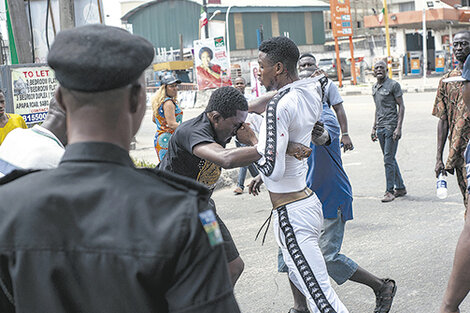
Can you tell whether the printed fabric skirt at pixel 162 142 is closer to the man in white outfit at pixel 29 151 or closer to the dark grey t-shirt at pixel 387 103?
the dark grey t-shirt at pixel 387 103

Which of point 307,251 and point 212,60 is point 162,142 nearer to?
point 307,251

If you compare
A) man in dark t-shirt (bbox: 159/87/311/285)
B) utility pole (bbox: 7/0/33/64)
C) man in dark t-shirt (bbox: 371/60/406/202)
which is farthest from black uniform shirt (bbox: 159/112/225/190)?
utility pole (bbox: 7/0/33/64)

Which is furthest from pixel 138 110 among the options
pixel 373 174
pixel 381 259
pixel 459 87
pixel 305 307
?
pixel 373 174

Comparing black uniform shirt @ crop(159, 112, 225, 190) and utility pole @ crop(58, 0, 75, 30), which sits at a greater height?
utility pole @ crop(58, 0, 75, 30)

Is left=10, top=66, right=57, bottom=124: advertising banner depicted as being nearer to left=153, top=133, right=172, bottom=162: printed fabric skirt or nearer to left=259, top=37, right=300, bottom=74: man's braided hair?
left=153, top=133, right=172, bottom=162: printed fabric skirt

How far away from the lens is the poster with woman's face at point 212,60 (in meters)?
24.5

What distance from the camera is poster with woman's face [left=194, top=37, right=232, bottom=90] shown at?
80.3 feet

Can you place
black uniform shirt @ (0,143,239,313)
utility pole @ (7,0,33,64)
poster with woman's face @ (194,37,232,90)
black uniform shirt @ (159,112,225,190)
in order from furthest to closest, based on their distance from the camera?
poster with woman's face @ (194,37,232,90)
utility pole @ (7,0,33,64)
black uniform shirt @ (159,112,225,190)
black uniform shirt @ (0,143,239,313)

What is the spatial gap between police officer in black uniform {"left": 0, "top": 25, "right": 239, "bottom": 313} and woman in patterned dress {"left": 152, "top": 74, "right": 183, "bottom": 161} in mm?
6420

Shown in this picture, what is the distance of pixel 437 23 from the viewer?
36.3 meters

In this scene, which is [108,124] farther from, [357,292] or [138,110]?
[357,292]

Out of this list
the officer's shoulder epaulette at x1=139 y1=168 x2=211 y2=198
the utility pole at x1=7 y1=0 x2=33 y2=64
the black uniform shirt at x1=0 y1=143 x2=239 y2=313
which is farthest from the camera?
the utility pole at x1=7 y1=0 x2=33 y2=64

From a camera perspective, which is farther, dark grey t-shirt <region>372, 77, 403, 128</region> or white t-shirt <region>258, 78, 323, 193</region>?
dark grey t-shirt <region>372, 77, 403, 128</region>

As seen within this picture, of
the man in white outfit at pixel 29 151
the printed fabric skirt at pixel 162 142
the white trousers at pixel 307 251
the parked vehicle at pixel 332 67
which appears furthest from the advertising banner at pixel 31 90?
the parked vehicle at pixel 332 67
